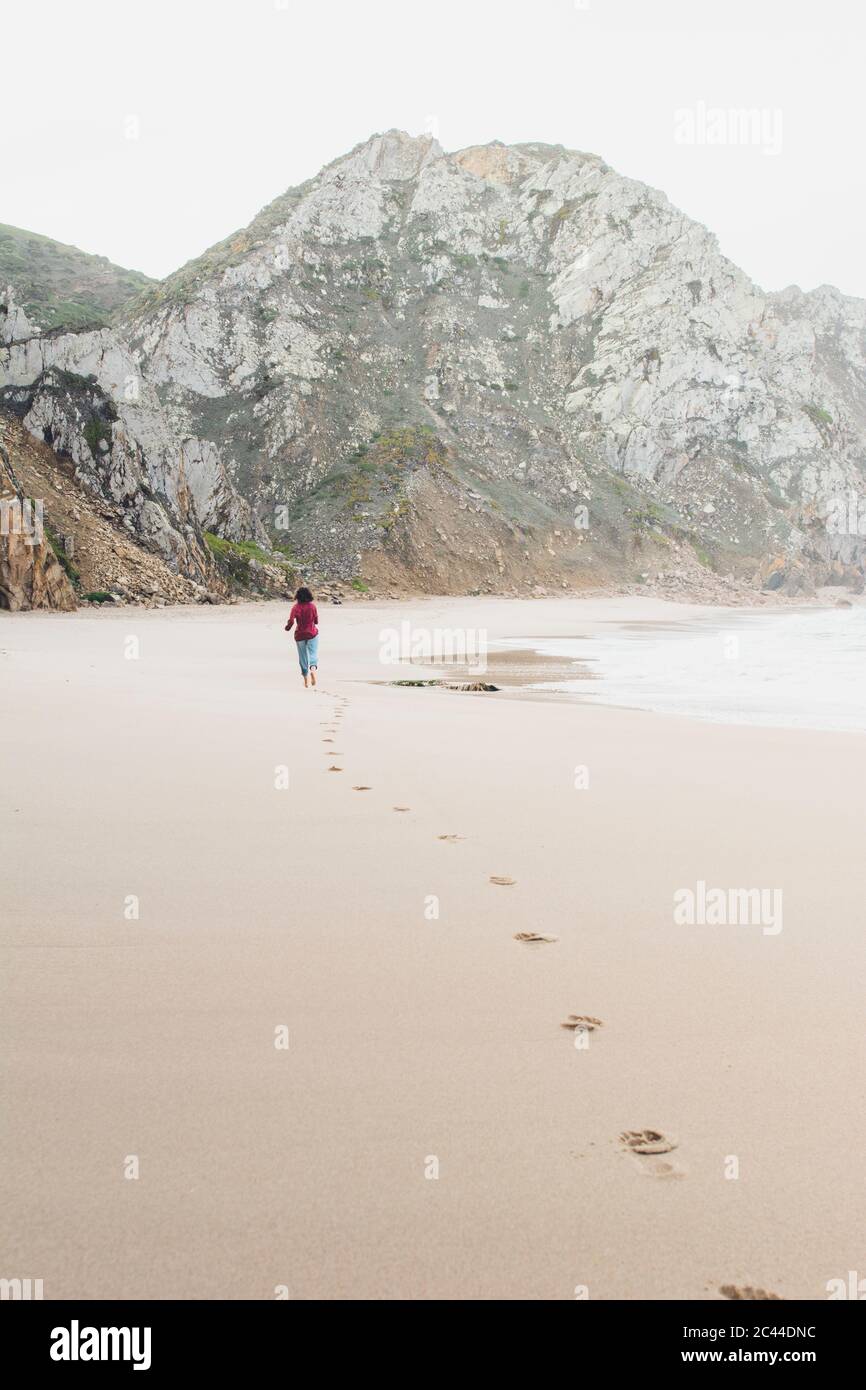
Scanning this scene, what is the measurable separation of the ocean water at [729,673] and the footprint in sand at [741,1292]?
8.99 meters

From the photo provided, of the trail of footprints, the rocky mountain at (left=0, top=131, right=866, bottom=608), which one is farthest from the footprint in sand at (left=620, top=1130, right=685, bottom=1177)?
the rocky mountain at (left=0, top=131, right=866, bottom=608)

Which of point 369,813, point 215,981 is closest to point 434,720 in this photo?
point 369,813

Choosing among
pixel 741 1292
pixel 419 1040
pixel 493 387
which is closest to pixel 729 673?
pixel 419 1040

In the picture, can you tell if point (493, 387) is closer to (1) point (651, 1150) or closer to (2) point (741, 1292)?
(1) point (651, 1150)

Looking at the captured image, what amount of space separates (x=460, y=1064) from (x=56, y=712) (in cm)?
711

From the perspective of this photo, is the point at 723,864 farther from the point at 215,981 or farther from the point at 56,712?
the point at 56,712

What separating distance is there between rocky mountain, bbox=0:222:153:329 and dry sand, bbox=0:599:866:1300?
228 ft

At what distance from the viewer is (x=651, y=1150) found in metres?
2.28

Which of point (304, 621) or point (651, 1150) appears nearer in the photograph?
point (651, 1150)

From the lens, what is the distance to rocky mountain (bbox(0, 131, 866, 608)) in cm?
5903

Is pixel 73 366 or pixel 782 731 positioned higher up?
pixel 73 366

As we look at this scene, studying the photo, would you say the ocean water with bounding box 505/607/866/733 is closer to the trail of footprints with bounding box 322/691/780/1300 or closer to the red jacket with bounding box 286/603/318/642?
the red jacket with bounding box 286/603/318/642

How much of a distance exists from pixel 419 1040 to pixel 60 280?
107 metres

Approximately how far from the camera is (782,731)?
960cm
